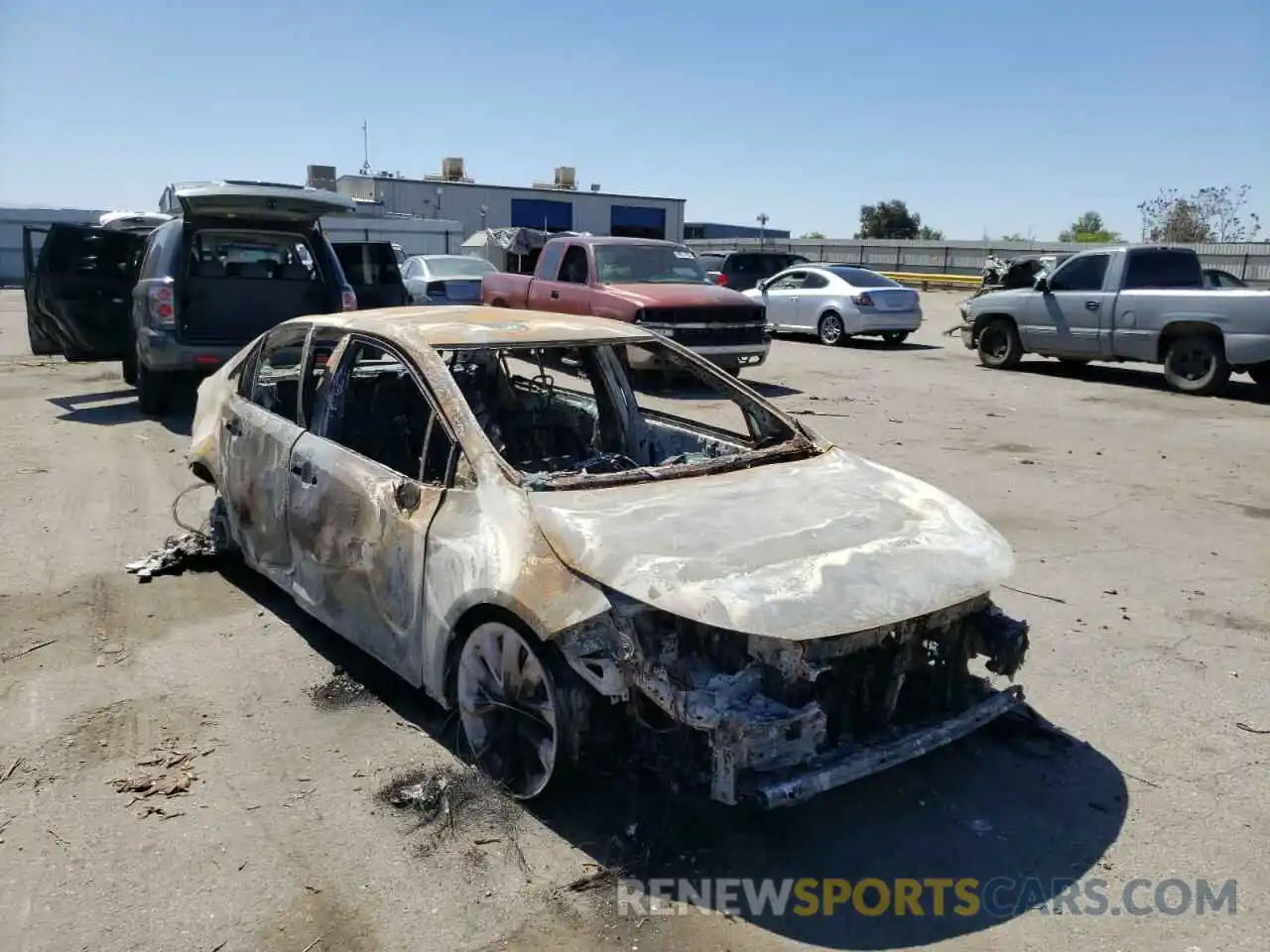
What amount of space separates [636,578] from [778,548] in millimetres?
572

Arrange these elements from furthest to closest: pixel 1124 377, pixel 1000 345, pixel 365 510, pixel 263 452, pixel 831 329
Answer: pixel 831 329, pixel 1000 345, pixel 1124 377, pixel 263 452, pixel 365 510

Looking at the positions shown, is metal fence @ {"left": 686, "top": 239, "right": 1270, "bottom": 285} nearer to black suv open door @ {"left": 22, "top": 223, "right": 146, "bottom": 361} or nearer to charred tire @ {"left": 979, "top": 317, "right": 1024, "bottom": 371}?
charred tire @ {"left": 979, "top": 317, "right": 1024, "bottom": 371}

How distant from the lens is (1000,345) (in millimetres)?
15977

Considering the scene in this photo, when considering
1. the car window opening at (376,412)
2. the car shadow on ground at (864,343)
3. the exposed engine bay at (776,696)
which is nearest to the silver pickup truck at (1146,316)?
the car shadow on ground at (864,343)

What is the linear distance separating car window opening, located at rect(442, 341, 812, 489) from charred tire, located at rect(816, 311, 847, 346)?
46.3ft

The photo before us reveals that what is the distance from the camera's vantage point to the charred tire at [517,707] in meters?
3.20

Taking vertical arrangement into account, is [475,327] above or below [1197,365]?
above

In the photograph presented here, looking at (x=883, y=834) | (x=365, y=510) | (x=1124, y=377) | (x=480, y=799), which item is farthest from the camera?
(x=1124, y=377)

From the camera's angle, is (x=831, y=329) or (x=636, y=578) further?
(x=831, y=329)

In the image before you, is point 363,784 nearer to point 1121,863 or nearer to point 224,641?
point 224,641

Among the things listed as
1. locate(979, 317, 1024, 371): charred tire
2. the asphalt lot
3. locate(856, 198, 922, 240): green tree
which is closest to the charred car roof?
the asphalt lot

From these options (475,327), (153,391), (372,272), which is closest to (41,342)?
(153,391)

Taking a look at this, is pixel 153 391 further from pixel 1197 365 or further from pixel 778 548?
pixel 1197 365

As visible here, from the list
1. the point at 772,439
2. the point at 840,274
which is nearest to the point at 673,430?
the point at 772,439
